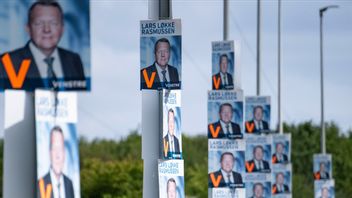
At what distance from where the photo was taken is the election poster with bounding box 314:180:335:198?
69469mm

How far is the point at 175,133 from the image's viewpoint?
1136 inches

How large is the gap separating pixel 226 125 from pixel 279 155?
23.3 meters

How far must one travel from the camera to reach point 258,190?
51969 millimetres

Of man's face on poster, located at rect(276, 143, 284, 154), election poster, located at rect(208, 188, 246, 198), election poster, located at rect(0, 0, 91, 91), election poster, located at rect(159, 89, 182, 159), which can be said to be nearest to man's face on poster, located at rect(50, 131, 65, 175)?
election poster, located at rect(0, 0, 91, 91)

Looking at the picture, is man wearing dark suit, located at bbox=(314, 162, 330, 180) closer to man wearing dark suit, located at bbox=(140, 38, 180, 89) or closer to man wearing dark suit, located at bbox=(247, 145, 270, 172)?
man wearing dark suit, located at bbox=(247, 145, 270, 172)

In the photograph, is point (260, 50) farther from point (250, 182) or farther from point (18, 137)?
point (18, 137)

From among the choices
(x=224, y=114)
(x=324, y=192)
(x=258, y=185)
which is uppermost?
(x=224, y=114)

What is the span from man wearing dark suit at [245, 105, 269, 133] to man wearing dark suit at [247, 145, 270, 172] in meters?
0.64

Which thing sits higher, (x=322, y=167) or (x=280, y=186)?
(x=322, y=167)

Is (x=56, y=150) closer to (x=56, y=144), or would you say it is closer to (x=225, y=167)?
(x=56, y=144)

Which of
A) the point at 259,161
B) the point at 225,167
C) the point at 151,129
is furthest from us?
the point at 259,161

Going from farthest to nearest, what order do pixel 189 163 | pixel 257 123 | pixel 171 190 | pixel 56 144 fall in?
pixel 189 163, pixel 257 123, pixel 171 190, pixel 56 144

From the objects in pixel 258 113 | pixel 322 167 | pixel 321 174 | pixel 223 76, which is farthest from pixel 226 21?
pixel 322 167

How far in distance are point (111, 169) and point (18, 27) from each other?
51.0 meters
